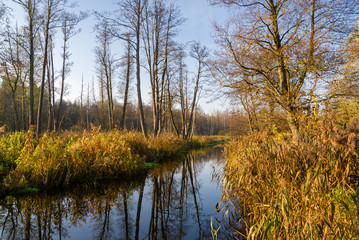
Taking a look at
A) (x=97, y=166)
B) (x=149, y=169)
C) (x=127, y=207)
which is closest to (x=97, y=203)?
(x=127, y=207)

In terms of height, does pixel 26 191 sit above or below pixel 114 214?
above

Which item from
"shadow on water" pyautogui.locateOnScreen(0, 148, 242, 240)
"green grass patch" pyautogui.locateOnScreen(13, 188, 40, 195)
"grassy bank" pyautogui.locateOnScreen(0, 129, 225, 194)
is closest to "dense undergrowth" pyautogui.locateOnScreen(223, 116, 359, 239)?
"shadow on water" pyautogui.locateOnScreen(0, 148, 242, 240)

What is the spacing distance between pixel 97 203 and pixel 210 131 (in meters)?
55.2

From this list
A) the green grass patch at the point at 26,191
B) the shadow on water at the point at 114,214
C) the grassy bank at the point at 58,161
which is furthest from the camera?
the grassy bank at the point at 58,161

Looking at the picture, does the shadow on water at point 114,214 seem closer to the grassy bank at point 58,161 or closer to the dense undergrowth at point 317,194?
the grassy bank at point 58,161

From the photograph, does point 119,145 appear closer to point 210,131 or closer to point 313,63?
point 313,63

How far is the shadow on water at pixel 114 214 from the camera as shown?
11.1 ft

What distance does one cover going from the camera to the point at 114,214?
4.12m

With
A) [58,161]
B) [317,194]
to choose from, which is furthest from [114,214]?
[317,194]

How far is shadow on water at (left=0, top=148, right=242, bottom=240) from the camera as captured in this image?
3371 millimetres

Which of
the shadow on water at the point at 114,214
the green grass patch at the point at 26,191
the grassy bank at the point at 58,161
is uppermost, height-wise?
the grassy bank at the point at 58,161

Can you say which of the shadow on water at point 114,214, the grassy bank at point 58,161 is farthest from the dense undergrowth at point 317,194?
the grassy bank at point 58,161

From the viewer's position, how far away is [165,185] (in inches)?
257

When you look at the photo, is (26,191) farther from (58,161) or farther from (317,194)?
(317,194)
